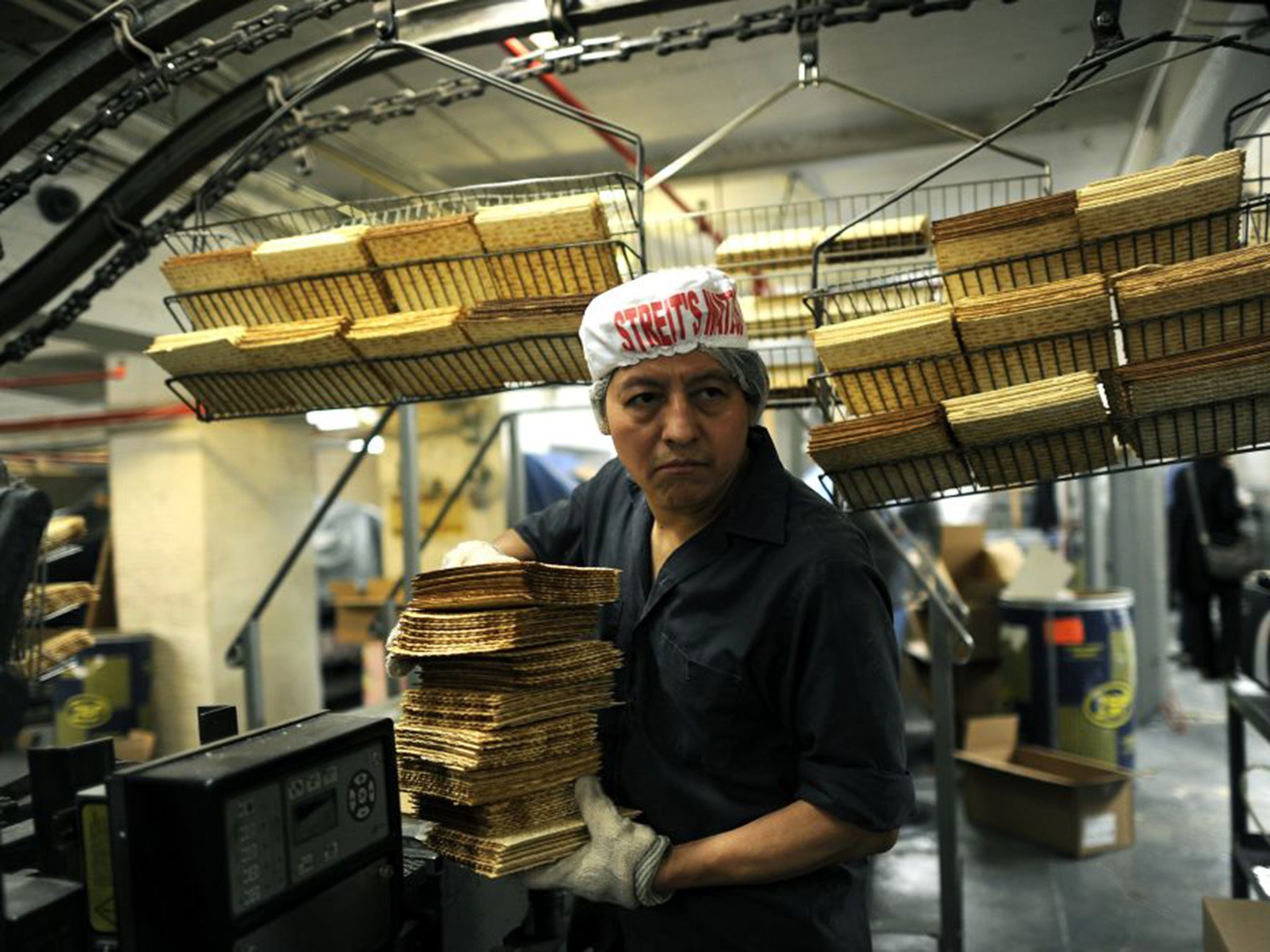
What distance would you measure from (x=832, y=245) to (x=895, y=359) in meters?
0.95

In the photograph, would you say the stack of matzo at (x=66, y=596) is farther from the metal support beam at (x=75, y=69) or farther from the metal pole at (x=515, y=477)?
the metal pole at (x=515, y=477)

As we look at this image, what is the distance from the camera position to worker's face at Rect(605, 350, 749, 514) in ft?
5.87

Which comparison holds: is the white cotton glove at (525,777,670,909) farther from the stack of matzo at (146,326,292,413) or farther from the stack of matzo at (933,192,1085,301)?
the stack of matzo at (146,326,292,413)

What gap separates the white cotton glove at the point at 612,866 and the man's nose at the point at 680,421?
0.74 m

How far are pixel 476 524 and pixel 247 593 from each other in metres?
1.98

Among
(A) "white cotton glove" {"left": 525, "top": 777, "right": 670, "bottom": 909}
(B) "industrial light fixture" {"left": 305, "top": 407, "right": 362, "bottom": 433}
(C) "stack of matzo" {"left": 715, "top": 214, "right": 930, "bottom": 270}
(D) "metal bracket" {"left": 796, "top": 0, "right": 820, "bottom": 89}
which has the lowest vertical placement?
(A) "white cotton glove" {"left": 525, "top": 777, "right": 670, "bottom": 909}

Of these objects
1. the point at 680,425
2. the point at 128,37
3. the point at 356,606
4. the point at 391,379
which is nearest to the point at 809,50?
the point at 680,425

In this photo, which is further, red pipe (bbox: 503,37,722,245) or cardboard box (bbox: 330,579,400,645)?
cardboard box (bbox: 330,579,400,645)

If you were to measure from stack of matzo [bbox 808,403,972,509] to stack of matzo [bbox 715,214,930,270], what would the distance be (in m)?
0.96

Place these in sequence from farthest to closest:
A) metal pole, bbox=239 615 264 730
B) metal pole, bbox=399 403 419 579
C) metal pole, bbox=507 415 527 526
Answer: metal pole, bbox=507 415 527 526, metal pole, bbox=399 403 419 579, metal pole, bbox=239 615 264 730

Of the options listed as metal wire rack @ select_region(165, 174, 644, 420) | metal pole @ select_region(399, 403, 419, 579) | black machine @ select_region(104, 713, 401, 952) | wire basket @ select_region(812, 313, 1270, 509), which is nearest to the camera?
black machine @ select_region(104, 713, 401, 952)

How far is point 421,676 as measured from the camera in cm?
175

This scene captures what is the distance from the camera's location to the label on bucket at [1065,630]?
5.20 metres

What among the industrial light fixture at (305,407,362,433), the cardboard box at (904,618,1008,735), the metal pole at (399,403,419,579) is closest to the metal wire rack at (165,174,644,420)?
the metal pole at (399,403,419,579)
